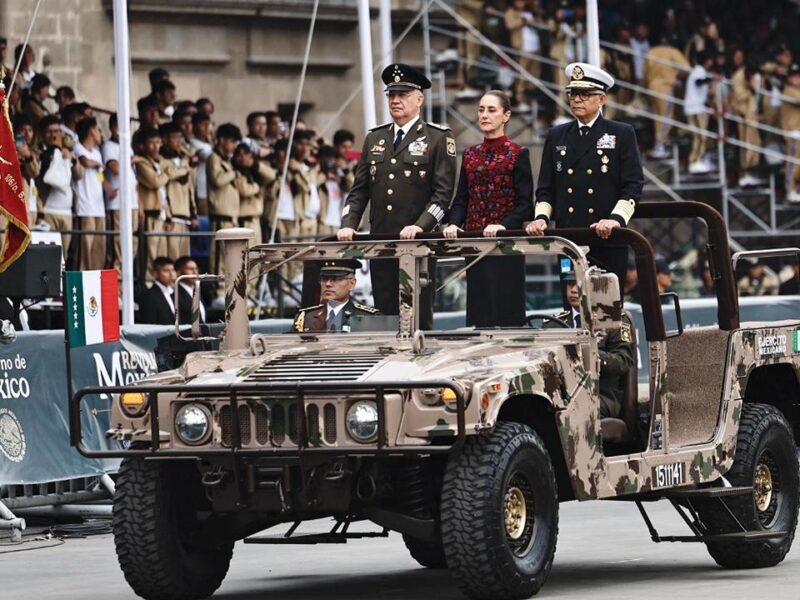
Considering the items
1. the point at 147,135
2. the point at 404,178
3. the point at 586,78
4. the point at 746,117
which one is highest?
the point at 746,117

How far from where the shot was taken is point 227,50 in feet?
99.0

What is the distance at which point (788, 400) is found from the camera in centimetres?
1295

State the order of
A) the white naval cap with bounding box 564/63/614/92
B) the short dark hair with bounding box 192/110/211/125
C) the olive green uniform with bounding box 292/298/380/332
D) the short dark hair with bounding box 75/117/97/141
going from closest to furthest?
1. the olive green uniform with bounding box 292/298/380/332
2. the white naval cap with bounding box 564/63/614/92
3. the short dark hair with bounding box 75/117/97/141
4. the short dark hair with bounding box 192/110/211/125

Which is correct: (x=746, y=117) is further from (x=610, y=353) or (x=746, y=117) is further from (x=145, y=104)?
(x=610, y=353)

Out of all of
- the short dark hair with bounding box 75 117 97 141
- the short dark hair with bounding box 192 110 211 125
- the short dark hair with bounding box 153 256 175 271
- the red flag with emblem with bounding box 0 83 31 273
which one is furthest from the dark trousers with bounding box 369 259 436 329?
the short dark hair with bounding box 192 110 211 125

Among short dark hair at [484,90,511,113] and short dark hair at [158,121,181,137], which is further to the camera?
short dark hair at [158,121,181,137]

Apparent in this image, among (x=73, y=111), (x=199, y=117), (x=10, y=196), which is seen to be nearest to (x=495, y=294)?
(x=10, y=196)

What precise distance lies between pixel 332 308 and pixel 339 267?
26cm

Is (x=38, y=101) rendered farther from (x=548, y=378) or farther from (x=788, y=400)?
(x=548, y=378)

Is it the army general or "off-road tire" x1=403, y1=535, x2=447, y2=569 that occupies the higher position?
the army general

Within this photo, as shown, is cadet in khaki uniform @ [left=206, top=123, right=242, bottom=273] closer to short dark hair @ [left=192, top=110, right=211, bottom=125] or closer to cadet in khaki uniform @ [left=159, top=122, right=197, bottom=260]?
short dark hair @ [left=192, top=110, right=211, bottom=125]

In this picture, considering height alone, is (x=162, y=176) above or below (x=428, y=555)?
above

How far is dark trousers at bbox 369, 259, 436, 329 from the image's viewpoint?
37.1 feet

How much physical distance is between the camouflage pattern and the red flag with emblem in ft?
15.2
